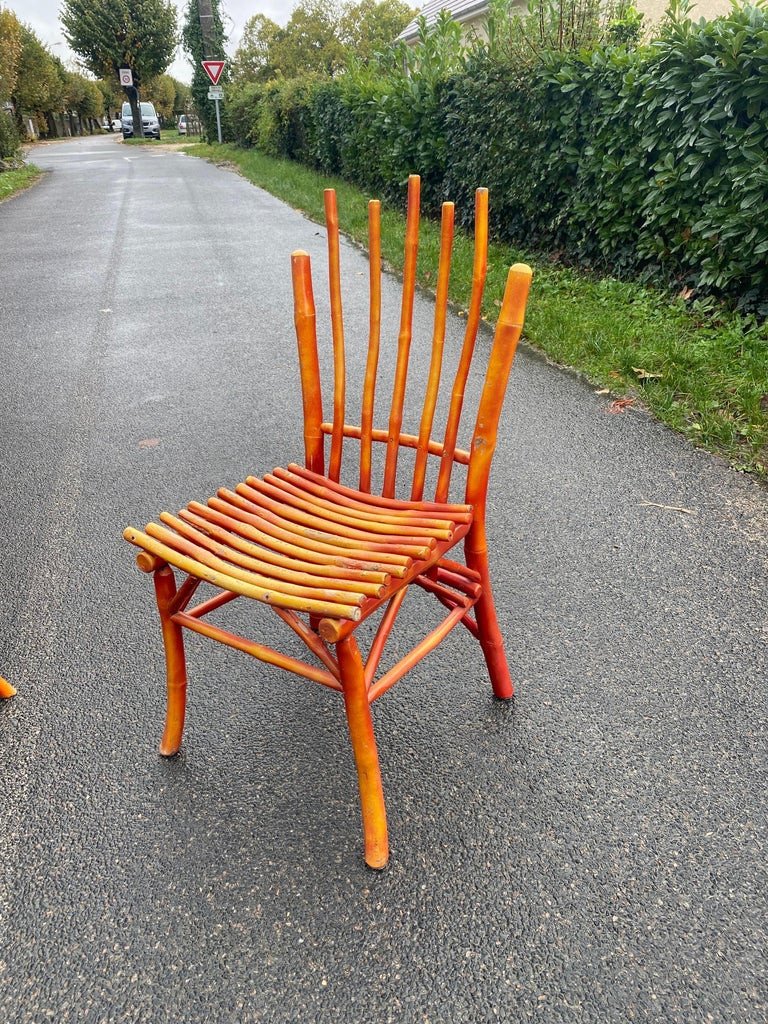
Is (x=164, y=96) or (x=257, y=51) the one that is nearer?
(x=257, y=51)

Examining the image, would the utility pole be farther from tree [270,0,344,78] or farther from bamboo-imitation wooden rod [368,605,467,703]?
bamboo-imitation wooden rod [368,605,467,703]

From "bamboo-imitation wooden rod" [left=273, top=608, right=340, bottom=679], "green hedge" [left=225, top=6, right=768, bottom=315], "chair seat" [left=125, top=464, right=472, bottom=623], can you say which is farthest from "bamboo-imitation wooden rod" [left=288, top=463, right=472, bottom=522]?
"green hedge" [left=225, top=6, right=768, bottom=315]

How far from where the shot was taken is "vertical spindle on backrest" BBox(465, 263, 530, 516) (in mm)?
1640

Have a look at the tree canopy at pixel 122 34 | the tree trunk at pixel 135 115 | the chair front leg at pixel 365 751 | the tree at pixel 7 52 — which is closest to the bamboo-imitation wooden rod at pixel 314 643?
the chair front leg at pixel 365 751

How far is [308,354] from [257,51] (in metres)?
51.3

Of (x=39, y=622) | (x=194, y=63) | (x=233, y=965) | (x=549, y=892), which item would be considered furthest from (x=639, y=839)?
(x=194, y=63)

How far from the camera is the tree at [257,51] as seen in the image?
44125 millimetres

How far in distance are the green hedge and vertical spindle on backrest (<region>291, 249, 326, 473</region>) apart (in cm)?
353

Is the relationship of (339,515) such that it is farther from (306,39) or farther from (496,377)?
(306,39)

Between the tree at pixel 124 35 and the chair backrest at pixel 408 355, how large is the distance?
42.9 metres

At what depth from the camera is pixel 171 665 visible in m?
1.86

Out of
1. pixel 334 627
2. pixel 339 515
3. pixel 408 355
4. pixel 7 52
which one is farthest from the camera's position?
pixel 7 52

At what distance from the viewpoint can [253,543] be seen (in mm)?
1804

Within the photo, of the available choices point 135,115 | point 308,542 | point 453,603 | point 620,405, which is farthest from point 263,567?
point 135,115
